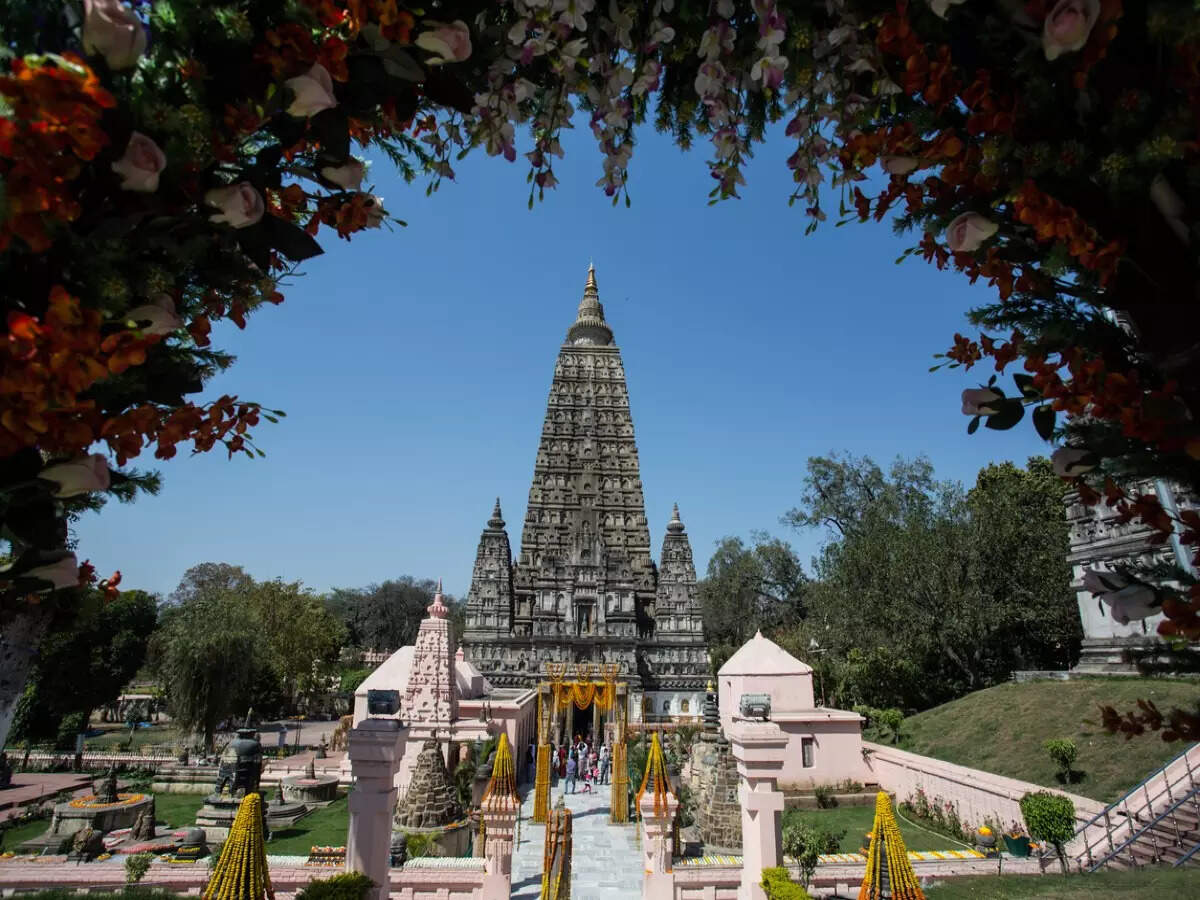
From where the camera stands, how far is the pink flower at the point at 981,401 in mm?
2012

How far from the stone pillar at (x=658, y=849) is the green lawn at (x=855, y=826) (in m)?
4.79

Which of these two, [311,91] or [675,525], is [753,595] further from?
[311,91]

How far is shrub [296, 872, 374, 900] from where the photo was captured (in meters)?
5.55

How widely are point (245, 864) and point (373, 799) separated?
1.35 meters

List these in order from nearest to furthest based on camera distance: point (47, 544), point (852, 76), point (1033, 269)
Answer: point (47, 544) → point (1033, 269) → point (852, 76)

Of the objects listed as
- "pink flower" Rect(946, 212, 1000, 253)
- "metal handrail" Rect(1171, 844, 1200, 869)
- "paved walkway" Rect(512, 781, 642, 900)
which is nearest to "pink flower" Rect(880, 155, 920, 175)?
"pink flower" Rect(946, 212, 1000, 253)

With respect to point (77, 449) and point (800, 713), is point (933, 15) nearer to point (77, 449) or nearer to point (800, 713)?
point (77, 449)

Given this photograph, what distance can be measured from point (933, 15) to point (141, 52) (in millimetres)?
2023

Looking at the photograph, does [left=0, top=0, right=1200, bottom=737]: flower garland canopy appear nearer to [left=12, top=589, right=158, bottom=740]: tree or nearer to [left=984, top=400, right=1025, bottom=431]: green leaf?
[left=984, top=400, right=1025, bottom=431]: green leaf

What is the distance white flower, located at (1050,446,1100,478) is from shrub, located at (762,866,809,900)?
19.3 ft

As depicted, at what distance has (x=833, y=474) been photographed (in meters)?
42.8

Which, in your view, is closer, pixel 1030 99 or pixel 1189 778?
pixel 1030 99

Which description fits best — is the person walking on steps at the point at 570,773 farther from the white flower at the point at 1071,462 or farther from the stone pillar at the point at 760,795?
the white flower at the point at 1071,462

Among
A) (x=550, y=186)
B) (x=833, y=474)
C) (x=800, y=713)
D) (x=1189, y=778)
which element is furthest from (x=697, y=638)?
(x=550, y=186)
